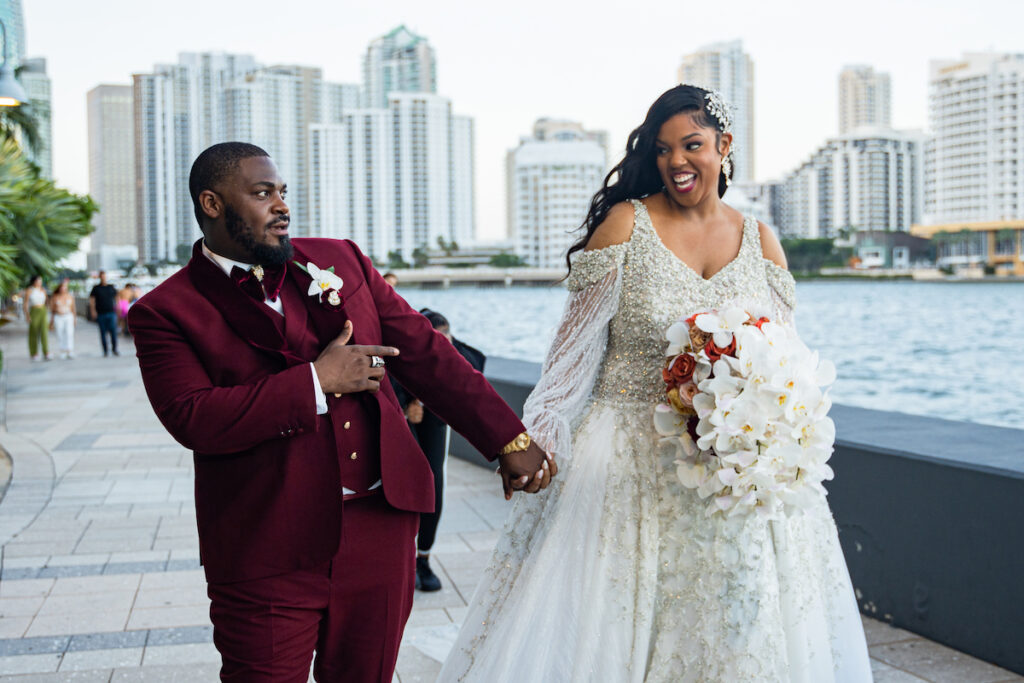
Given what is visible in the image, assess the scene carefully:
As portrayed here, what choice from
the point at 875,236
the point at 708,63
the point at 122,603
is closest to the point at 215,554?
the point at 122,603

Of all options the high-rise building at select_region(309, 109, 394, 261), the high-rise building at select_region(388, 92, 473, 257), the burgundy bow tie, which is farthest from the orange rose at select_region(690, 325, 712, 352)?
the high-rise building at select_region(388, 92, 473, 257)

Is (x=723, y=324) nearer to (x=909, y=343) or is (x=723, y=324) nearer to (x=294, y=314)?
(x=294, y=314)

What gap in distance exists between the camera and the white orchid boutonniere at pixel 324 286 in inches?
92.7

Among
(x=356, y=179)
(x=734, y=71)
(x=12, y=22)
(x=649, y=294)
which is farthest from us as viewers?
(x=734, y=71)

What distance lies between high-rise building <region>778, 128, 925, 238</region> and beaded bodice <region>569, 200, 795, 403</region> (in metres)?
127

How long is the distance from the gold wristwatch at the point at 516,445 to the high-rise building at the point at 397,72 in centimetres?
11054

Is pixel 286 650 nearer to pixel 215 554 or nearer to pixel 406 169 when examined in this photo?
pixel 215 554

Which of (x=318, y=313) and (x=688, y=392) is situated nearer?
(x=318, y=313)

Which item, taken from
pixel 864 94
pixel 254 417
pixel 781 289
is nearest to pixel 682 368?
pixel 781 289

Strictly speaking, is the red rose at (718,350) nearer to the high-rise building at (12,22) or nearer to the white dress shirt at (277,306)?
the white dress shirt at (277,306)

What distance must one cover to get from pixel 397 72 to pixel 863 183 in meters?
60.0

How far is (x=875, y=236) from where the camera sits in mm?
102438

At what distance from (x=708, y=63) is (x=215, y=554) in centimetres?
9953

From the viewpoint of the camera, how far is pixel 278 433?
7.27 feet
